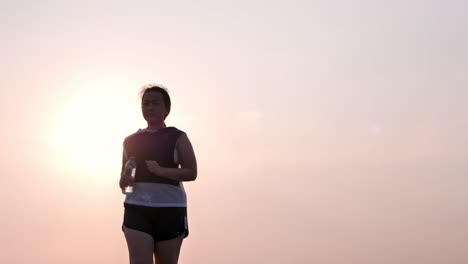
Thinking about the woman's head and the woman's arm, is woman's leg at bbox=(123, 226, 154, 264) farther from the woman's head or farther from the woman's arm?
the woman's head

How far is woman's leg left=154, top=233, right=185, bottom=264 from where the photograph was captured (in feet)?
32.9

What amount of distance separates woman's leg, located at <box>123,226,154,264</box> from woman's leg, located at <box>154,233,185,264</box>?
0.33 ft

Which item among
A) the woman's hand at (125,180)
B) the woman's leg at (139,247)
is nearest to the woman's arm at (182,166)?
the woman's hand at (125,180)

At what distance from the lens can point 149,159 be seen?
1022 cm

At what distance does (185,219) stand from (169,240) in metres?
0.33

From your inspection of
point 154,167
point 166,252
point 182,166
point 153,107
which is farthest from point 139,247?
point 153,107

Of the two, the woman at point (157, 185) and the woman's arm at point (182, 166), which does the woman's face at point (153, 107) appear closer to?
the woman at point (157, 185)

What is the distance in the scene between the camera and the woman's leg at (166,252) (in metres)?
10.0

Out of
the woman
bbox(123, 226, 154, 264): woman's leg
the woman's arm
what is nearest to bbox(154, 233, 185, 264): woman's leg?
the woman

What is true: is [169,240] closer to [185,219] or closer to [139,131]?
[185,219]

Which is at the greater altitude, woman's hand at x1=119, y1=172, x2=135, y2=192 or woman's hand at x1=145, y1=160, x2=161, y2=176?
woman's hand at x1=145, y1=160, x2=161, y2=176

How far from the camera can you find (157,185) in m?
10.2

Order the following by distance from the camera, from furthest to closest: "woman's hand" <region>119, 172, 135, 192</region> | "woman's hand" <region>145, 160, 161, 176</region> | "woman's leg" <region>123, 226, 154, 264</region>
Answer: "woman's hand" <region>119, 172, 135, 192</region>, "woman's hand" <region>145, 160, 161, 176</region>, "woman's leg" <region>123, 226, 154, 264</region>

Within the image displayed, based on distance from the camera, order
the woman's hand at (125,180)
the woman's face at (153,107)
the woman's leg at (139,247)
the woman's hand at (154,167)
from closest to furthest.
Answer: the woman's leg at (139,247), the woman's hand at (154,167), the woman's hand at (125,180), the woman's face at (153,107)
